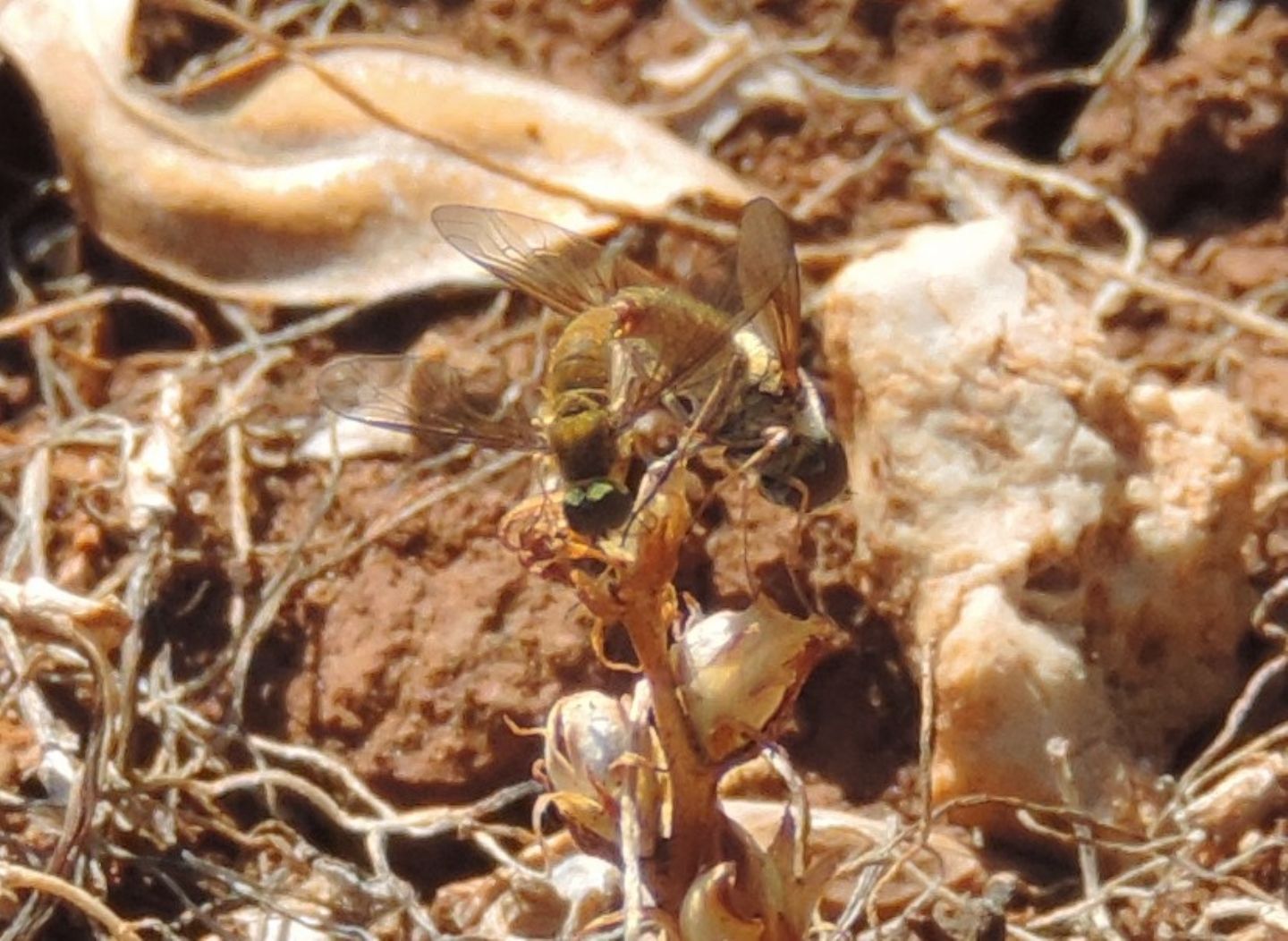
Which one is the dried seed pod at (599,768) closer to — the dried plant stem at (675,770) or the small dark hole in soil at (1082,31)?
the dried plant stem at (675,770)

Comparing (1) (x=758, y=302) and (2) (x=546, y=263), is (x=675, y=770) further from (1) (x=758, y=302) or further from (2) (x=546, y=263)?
(2) (x=546, y=263)

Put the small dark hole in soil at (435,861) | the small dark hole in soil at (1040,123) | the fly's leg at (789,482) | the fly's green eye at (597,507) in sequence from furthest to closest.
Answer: the small dark hole in soil at (1040,123) → the small dark hole in soil at (435,861) → the fly's leg at (789,482) → the fly's green eye at (597,507)

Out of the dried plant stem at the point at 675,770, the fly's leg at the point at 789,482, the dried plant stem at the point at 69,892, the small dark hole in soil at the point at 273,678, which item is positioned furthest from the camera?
the small dark hole in soil at the point at 273,678

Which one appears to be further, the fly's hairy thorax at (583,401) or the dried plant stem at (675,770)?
the fly's hairy thorax at (583,401)

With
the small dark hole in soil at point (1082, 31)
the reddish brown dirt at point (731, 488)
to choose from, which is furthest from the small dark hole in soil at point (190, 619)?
the small dark hole in soil at point (1082, 31)

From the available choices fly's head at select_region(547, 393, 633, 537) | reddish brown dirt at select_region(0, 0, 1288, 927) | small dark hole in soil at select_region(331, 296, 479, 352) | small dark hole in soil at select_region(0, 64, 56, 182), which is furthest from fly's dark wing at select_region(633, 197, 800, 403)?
small dark hole in soil at select_region(0, 64, 56, 182)

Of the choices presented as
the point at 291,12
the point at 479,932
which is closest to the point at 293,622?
the point at 479,932

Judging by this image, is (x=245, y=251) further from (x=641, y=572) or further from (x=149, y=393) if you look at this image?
(x=641, y=572)

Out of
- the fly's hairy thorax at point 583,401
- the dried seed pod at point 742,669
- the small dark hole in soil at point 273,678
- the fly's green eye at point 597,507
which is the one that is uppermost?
the fly's hairy thorax at point 583,401
